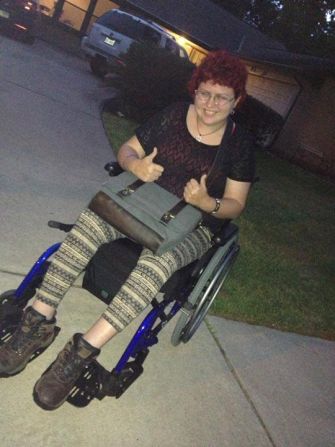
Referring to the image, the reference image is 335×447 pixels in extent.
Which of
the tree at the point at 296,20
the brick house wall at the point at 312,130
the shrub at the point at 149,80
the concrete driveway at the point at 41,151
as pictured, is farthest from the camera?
the tree at the point at 296,20

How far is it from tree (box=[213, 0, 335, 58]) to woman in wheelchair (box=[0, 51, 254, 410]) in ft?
138

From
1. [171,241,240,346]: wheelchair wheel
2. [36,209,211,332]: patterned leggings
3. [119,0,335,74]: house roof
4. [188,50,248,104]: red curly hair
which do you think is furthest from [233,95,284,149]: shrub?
[36,209,211,332]: patterned leggings

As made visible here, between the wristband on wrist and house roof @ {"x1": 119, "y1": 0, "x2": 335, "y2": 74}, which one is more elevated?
house roof @ {"x1": 119, "y1": 0, "x2": 335, "y2": 74}

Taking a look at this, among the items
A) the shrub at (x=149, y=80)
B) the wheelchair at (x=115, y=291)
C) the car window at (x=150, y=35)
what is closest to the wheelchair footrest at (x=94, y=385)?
the wheelchair at (x=115, y=291)

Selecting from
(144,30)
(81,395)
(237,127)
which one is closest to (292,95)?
(144,30)

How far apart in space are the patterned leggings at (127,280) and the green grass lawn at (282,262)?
1.45 metres

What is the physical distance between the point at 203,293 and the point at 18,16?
34.5 ft

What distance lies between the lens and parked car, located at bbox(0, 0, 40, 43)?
10.4m

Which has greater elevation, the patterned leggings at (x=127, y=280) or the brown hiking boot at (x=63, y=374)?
the patterned leggings at (x=127, y=280)

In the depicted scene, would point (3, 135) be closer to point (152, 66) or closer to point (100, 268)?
point (100, 268)

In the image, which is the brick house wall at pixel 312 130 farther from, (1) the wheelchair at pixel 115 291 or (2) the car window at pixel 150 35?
(1) the wheelchair at pixel 115 291

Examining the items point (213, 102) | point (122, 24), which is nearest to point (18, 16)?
point (122, 24)

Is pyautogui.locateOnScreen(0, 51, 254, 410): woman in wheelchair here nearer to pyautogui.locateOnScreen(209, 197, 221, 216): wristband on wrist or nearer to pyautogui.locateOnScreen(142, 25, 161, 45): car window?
pyautogui.locateOnScreen(209, 197, 221, 216): wristband on wrist

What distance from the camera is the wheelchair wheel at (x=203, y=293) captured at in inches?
92.0
